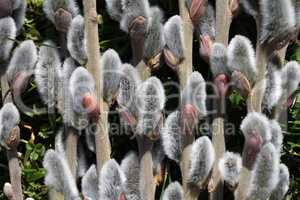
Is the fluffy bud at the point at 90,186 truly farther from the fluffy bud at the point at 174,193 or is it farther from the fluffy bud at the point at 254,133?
the fluffy bud at the point at 254,133

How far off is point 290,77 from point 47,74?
1.31 feet

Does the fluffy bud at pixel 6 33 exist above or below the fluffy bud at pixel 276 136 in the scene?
above

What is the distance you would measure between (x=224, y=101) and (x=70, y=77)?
9.8 inches

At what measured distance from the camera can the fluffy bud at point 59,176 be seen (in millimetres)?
953

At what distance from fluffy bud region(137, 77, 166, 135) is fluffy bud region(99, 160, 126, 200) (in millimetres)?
73

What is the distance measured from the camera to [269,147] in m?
0.85

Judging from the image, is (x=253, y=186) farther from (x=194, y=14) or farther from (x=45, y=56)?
(x=45, y=56)

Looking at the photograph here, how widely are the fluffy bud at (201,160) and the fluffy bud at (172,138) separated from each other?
0.03 metres

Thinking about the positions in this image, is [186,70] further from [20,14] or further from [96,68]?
[20,14]

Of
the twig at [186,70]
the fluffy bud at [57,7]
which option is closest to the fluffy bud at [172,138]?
the twig at [186,70]

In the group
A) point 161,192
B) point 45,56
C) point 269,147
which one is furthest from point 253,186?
point 45,56

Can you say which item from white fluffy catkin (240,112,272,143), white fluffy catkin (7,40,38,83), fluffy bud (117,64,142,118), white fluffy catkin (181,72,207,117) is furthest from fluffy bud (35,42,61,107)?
white fluffy catkin (240,112,272,143)

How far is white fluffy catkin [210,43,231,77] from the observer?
91 centimetres

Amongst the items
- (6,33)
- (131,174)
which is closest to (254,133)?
(131,174)
